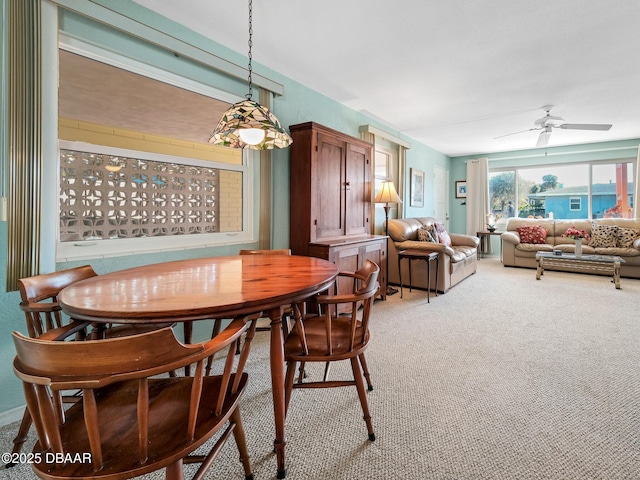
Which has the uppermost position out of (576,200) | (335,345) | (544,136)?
(544,136)

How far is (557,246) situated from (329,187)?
493cm

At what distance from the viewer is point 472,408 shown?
1765 millimetres

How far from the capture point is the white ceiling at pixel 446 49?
2.21 meters

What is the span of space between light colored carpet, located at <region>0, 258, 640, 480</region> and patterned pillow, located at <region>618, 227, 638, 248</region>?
3.02 m

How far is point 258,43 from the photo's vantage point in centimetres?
266

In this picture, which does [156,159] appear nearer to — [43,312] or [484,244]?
[43,312]

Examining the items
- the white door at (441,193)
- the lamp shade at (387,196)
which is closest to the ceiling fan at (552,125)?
the lamp shade at (387,196)

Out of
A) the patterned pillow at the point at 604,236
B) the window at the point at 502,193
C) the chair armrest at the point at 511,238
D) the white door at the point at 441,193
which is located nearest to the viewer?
the patterned pillow at the point at 604,236

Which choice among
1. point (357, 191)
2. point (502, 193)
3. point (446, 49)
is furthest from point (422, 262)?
point (502, 193)

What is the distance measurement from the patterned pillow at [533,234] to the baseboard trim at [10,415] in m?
7.26

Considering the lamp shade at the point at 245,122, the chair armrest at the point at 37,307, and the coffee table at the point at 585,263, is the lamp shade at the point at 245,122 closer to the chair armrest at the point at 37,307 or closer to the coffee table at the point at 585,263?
the chair armrest at the point at 37,307

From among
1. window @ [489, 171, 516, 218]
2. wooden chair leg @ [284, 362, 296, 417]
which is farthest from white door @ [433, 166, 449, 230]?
wooden chair leg @ [284, 362, 296, 417]

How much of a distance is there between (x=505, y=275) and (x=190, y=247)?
A: 5177 mm

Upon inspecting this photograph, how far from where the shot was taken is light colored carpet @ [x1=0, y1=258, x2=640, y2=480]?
4.47 feet
